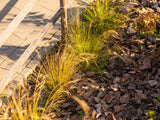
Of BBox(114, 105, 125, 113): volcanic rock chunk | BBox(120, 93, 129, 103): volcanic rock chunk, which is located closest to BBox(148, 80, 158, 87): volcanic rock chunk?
BBox(120, 93, 129, 103): volcanic rock chunk

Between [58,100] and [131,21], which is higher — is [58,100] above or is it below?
below

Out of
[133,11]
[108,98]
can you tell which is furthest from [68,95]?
[133,11]

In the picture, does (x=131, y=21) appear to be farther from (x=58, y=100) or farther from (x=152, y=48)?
(x=58, y=100)

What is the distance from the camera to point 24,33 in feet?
14.0

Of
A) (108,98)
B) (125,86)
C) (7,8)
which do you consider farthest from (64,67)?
(7,8)

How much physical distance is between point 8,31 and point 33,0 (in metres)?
0.61

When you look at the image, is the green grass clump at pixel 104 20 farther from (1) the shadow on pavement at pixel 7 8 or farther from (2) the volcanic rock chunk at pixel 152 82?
(1) the shadow on pavement at pixel 7 8

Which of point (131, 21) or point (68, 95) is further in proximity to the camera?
point (131, 21)

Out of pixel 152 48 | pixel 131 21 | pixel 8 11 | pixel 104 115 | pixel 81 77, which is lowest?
pixel 104 115

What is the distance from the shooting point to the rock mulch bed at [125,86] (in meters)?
2.89

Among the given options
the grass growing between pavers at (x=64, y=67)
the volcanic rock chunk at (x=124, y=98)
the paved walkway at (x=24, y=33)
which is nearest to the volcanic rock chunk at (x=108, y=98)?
the volcanic rock chunk at (x=124, y=98)

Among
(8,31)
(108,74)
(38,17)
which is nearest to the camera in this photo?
(8,31)

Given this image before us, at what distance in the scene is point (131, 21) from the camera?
414cm

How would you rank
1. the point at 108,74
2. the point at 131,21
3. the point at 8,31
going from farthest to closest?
1. the point at 131,21
2. the point at 108,74
3. the point at 8,31
